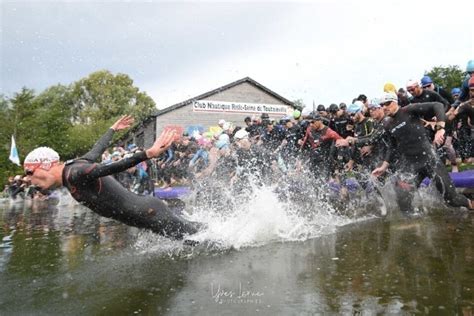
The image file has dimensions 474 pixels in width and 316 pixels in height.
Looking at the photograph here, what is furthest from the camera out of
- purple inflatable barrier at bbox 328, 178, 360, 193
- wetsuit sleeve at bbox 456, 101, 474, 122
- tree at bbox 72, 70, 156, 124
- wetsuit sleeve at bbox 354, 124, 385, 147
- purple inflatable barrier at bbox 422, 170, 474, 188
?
tree at bbox 72, 70, 156, 124

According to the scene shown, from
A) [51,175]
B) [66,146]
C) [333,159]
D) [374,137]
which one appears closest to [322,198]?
[333,159]

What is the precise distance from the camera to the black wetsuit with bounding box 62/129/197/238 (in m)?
4.37

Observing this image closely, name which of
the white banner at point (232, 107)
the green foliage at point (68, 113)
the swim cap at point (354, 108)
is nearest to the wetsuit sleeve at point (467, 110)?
the swim cap at point (354, 108)

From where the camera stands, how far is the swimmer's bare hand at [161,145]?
4230 millimetres

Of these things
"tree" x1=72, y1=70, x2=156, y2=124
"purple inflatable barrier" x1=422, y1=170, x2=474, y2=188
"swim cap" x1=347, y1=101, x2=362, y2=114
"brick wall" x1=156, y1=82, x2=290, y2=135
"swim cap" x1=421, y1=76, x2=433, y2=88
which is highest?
"tree" x1=72, y1=70, x2=156, y2=124

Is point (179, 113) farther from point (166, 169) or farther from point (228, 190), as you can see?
point (228, 190)

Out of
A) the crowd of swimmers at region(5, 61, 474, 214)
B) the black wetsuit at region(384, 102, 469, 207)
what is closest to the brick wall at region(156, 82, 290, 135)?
the crowd of swimmers at region(5, 61, 474, 214)

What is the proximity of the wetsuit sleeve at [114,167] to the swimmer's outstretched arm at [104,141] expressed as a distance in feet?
1.65

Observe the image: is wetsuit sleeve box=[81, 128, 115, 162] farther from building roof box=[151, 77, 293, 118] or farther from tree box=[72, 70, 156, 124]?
tree box=[72, 70, 156, 124]

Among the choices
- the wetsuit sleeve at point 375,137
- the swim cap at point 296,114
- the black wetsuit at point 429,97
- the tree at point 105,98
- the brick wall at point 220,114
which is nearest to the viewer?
the wetsuit sleeve at point 375,137

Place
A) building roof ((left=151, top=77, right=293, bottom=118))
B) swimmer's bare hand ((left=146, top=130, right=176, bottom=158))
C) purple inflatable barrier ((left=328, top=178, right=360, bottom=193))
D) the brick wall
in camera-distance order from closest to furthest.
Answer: swimmer's bare hand ((left=146, top=130, right=176, bottom=158)), purple inflatable barrier ((left=328, top=178, right=360, bottom=193)), building roof ((left=151, top=77, right=293, bottom=118)), the brick wall

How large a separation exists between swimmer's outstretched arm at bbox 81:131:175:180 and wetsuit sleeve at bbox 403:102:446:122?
13.4 ft

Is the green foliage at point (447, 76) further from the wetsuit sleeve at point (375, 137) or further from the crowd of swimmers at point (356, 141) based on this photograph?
the wetsuit sleeve at point (375, 137)

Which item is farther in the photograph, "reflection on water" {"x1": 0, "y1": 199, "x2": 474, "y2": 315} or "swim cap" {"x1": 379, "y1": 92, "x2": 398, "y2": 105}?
"swim cap" {"x1": 379, "y1": 92, "x2": 398, "y2": 105}
